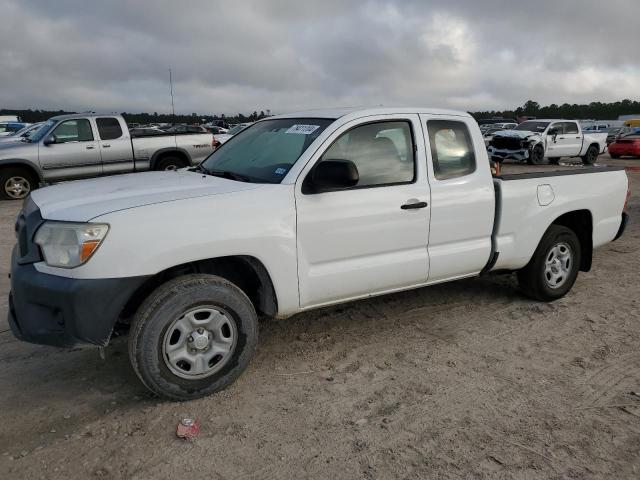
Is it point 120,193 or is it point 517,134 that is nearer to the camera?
point 120,193

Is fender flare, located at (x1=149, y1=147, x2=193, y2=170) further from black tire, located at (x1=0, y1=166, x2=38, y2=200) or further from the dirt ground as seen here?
the dirt ground

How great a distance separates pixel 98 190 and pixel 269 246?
1.21 m

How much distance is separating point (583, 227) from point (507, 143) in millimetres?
15277

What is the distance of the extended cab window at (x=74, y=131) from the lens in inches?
445

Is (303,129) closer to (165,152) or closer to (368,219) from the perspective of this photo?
(368,219)

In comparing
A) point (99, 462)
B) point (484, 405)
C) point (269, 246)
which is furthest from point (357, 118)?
point (99, 462)

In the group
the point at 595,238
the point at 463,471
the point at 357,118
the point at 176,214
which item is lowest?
the point at 463,471

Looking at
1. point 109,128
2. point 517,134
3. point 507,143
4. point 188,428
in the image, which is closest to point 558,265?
point 188,428

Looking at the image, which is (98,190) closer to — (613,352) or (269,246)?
(269,246)

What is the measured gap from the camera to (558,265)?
4.82 metres

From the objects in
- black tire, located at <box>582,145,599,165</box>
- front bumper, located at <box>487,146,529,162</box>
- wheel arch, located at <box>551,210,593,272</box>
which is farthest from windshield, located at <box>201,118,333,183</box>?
black tire, located at <box>582,145,599,165</box>

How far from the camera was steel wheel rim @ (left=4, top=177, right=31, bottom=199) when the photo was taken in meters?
11.1

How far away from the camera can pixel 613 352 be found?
3842 millimetres

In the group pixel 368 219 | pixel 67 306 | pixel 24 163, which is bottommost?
pixel 67 306
